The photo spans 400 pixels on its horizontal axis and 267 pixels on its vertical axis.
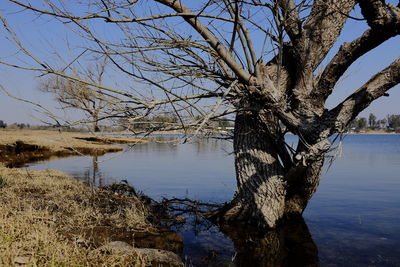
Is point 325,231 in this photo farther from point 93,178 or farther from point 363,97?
point 93,178

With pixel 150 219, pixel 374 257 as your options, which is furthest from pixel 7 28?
pixel 374 257

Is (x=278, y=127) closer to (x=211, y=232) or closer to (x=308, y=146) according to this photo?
(x=308, y=146)

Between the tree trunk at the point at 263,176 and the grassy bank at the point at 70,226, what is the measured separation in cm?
163

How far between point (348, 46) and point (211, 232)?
158 inches

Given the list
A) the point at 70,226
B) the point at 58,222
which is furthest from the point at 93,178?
the point at 70,226

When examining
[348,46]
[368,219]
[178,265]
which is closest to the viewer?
[178,265]

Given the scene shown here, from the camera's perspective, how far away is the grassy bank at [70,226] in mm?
3822

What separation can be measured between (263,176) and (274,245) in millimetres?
1260

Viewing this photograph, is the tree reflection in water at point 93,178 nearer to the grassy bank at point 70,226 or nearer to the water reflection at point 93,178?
the water reflection at point 93,178

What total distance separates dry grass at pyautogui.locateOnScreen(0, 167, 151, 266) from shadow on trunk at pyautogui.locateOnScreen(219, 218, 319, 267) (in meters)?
1.67

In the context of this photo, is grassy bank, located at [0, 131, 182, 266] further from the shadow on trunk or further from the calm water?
the shadow on trunk

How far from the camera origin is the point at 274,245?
583 cm

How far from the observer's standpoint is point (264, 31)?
18.9 feet

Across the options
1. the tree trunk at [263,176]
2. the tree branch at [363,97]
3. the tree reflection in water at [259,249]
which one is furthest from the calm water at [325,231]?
the tree branch at [363,97]
